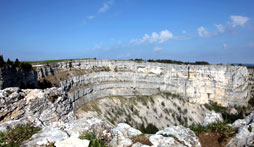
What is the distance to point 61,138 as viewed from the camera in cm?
603

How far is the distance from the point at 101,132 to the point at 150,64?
56.2 m

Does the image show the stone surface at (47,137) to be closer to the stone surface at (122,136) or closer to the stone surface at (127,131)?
the stone surface at (122,136)

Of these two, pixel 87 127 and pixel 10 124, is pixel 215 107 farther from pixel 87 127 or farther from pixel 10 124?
pixel 10 124

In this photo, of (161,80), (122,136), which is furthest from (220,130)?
(161,80)

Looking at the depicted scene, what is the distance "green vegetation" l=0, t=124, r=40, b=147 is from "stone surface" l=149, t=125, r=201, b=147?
4.90m

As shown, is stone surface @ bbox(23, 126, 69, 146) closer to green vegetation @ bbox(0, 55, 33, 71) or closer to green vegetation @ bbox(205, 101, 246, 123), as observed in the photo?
green vegetation @ bbox(0, 55, 33, 71)

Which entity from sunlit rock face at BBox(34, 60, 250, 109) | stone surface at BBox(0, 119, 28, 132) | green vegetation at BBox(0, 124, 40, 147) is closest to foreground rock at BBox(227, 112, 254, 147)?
green vegetation at BBox(0, 124, 40, 147)

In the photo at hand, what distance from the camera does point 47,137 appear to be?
6.05 m

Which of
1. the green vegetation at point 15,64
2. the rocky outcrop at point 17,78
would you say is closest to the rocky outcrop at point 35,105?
the rocky outcrop at point 17,78

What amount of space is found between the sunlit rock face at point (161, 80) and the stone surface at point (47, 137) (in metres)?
37.9

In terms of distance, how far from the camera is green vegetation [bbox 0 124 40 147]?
5793mm

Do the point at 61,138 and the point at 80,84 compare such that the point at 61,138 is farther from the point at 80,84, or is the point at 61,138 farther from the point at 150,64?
the point at 150,64

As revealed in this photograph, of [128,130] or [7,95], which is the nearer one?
[128,130]

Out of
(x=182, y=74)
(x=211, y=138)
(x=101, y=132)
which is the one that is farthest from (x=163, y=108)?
(x=101, y=132)
